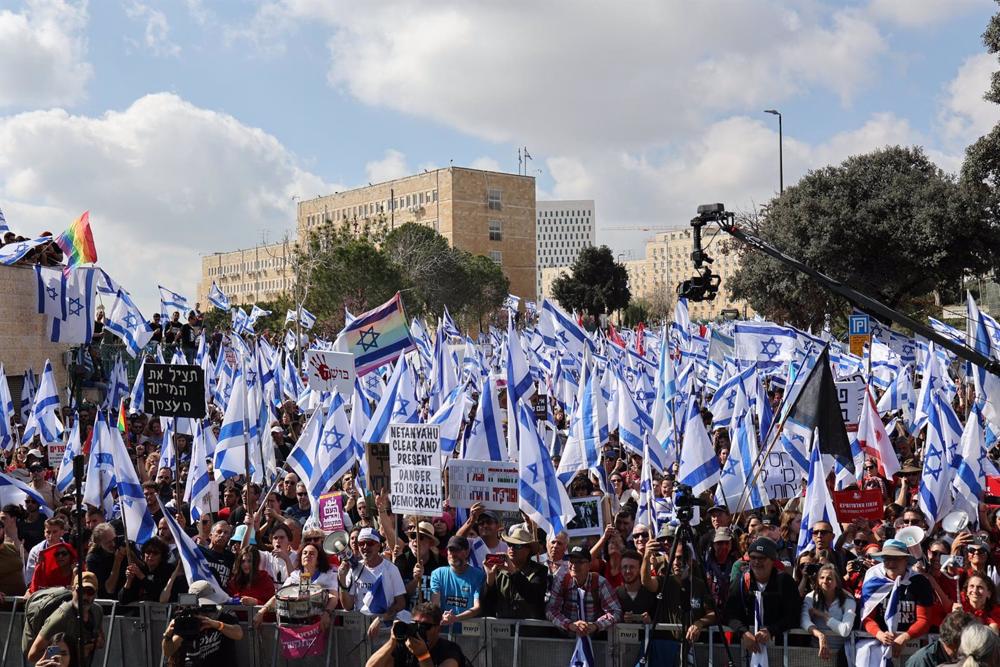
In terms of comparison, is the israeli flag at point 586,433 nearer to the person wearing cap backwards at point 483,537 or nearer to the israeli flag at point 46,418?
the person wearing cap backwards at point 483,537

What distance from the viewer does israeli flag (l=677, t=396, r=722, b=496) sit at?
13633 mm

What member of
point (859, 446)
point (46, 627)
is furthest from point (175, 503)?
point (859, 446)

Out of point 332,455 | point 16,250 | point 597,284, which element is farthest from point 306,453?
point 597,284

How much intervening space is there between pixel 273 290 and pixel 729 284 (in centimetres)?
10088

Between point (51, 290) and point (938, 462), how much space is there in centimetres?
2076

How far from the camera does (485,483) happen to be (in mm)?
10836

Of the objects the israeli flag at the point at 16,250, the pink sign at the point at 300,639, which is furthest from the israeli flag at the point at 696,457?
the israeli flag at the point at 16,250

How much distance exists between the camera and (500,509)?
10.9 metres

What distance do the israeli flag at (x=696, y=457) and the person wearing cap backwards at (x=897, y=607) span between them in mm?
5391

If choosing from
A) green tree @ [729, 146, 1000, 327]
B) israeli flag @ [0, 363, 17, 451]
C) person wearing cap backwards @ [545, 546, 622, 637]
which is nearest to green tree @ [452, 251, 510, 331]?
green tree @ [729, 146, 1000, 327]

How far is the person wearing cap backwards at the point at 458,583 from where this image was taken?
29.2ft

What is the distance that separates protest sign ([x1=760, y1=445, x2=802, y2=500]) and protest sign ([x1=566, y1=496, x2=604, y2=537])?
3313mm

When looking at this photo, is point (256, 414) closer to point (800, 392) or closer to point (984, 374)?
point (800, 392)

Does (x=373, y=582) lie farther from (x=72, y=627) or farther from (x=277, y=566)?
(x=72, y=627)
